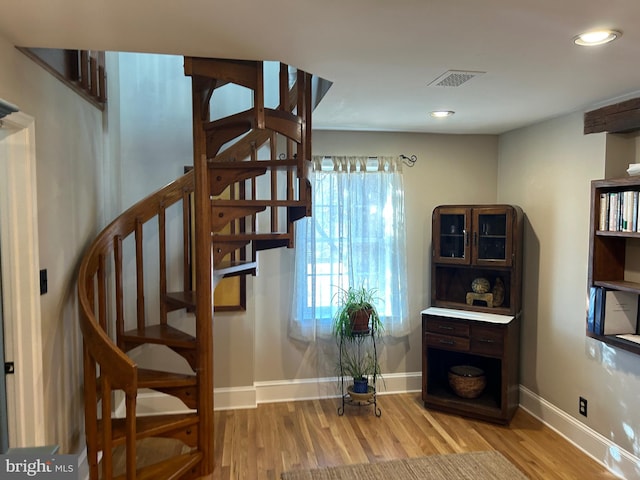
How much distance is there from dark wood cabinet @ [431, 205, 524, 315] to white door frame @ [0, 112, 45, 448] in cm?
296

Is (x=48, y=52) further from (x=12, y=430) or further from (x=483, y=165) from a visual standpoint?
(x=483, y=165)

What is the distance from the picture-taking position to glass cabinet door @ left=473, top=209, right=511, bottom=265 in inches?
144

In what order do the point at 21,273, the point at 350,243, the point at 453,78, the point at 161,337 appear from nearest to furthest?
1. the point at 21,273
2. the point at 453,78
3. the point at 161,337
4. the point at 350,243

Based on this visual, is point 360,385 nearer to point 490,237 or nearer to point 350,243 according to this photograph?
point 350,243

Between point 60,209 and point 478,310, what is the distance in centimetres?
316

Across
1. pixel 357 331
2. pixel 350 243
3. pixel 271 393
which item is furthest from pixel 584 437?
pixel 271 393

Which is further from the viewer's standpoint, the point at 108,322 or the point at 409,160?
the point at 409,160

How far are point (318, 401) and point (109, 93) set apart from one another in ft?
9.92

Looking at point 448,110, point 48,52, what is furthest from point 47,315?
point 448,110

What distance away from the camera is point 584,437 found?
10.5ft

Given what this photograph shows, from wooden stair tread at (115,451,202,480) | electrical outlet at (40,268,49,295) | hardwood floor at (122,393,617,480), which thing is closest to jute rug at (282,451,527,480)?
hardwood floor at (122,393,617,480)

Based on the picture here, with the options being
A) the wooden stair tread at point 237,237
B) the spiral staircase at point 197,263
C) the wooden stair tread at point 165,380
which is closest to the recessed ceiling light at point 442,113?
the spiral staircase at point 197,263

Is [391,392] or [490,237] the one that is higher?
[490,237]

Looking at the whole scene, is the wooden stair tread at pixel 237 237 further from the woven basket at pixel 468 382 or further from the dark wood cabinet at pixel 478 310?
the woven basket at pixel 468 382
